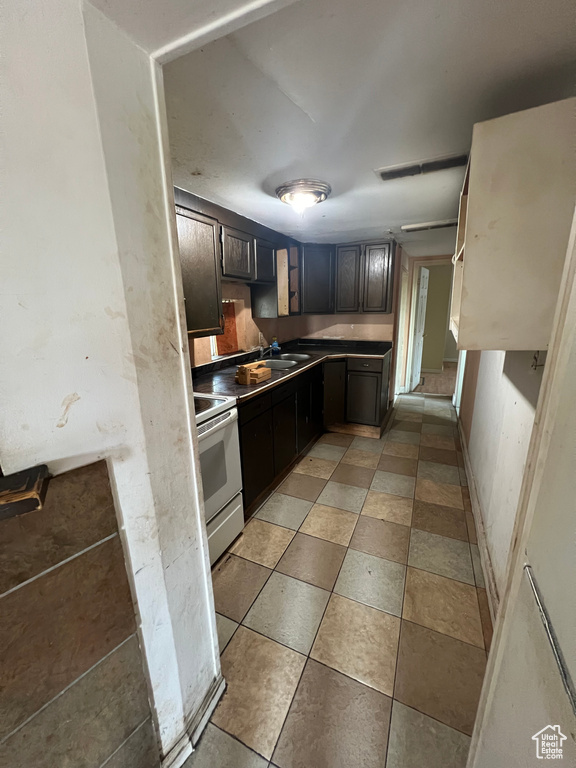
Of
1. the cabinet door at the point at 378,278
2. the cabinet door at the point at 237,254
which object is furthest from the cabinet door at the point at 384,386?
the cabinet door at the point at 237,254

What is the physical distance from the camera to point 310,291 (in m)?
3.52

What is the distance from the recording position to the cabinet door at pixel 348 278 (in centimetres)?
342

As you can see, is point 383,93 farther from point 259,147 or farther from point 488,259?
point 488,259

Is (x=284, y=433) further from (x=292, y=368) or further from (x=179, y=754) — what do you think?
(x=179, y=754)

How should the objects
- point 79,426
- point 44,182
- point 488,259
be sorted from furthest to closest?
point 488,259 < point 79,426 < point 44,182

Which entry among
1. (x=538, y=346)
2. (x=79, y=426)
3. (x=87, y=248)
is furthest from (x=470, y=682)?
(x=87, y=248)

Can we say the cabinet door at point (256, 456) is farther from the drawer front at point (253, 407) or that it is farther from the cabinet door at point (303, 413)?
the cabinet door at point (303, 413)

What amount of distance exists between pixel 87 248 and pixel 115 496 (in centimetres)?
56

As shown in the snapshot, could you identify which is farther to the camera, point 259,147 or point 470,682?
point 259,147

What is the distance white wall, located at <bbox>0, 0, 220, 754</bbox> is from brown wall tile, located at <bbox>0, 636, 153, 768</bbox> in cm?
5

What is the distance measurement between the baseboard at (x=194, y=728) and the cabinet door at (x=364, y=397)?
261cm

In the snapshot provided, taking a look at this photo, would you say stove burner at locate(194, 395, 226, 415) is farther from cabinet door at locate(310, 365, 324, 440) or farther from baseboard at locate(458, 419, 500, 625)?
baseboard at locate(458, 419, 500, 625)

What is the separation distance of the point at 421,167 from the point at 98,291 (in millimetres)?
1762

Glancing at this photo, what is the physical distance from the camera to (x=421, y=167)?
1.59m
